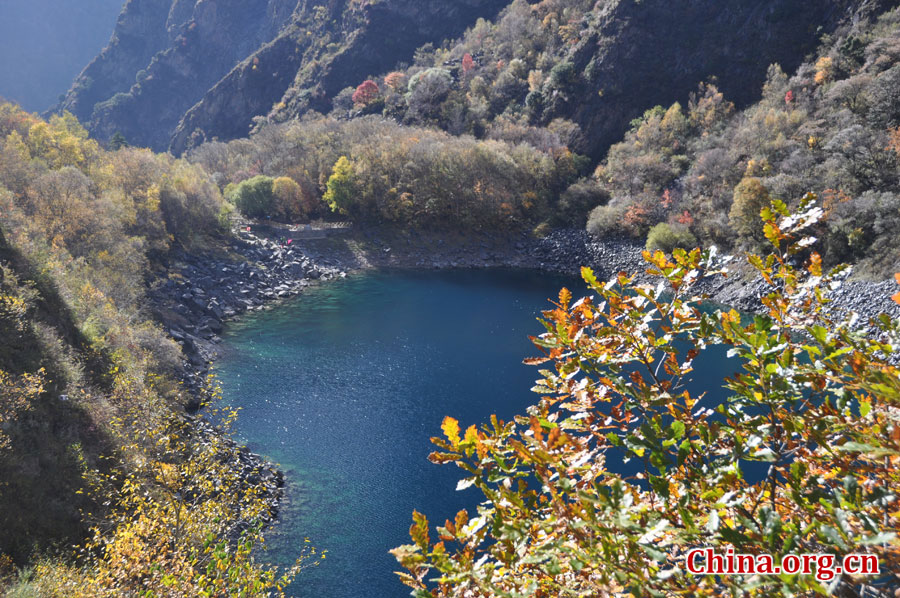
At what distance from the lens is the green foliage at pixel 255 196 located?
62125 millimetres

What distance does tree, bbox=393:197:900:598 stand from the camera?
9.07 ft

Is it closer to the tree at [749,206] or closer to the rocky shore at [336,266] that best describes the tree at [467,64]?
the rocky shore at [336,266]

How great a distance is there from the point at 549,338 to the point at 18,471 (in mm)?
17070

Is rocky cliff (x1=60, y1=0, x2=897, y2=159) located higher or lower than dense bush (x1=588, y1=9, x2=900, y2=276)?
higher

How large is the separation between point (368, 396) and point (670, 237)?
3600 cm

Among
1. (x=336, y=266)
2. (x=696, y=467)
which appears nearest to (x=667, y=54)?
(x=336, y=266)

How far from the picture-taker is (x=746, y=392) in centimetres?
332

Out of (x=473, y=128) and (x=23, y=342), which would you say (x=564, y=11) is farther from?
(x=23, y=342)

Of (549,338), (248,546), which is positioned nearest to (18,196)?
(248,546)

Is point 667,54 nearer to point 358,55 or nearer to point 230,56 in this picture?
point 358,55

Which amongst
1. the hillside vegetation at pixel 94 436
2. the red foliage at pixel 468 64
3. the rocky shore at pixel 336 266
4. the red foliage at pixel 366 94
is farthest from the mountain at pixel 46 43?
the hillside vegetation at pixel 94 436

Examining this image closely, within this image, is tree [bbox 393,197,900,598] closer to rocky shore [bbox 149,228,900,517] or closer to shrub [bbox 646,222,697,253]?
rocky shore [bbox 149,228,900,517]

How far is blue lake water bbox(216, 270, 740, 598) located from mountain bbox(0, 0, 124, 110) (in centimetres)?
18813

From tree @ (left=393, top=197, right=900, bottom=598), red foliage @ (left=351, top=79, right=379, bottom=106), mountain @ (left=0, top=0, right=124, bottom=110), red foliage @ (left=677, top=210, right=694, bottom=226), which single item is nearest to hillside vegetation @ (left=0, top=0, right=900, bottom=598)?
tree @ (left=393, top=197, right=900, bottom=598)
